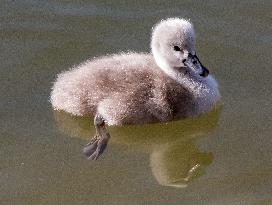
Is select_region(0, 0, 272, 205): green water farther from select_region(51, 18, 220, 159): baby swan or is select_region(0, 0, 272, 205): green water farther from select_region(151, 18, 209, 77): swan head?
select_region(151, 18, 209, 77): swan head

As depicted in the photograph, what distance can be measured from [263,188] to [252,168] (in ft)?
0.61

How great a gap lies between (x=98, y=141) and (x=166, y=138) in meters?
0.40

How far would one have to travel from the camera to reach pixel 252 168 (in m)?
4.27

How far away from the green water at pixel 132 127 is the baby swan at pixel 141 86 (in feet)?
0.32

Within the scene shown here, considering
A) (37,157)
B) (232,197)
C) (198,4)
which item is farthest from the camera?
(198,4)

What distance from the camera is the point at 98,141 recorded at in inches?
174

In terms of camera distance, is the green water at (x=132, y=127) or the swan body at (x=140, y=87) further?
the swan body at (x=140, y=87)

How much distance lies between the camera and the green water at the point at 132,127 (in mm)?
4121

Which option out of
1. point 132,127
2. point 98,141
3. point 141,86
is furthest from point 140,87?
point 98,141

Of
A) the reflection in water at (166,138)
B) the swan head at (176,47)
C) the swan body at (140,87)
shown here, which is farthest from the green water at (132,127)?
the swan head at (176,47)

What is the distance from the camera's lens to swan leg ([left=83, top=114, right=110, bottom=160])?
432 centimetres

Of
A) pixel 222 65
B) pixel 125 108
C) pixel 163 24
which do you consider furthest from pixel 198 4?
pixel 125 108

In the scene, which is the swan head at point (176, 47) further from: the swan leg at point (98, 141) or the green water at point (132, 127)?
the swan leg at point (98, 141)

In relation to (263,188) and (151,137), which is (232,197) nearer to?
(263,188)
